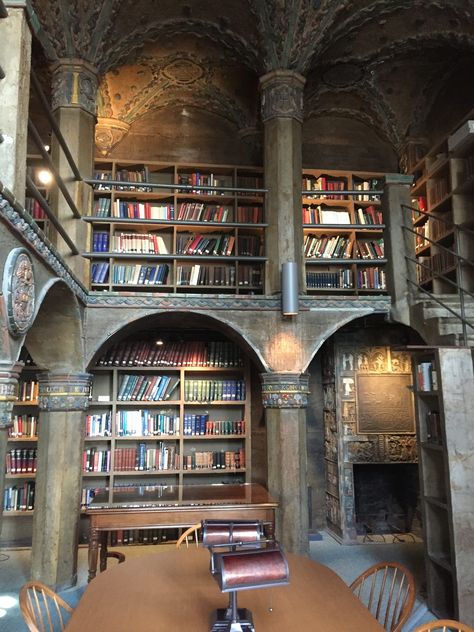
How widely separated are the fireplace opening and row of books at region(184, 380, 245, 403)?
5.61 feet

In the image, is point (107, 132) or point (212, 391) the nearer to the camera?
point (212, 391)

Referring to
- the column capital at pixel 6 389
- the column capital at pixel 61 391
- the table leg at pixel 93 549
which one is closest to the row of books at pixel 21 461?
the column capital at pixel 61 391

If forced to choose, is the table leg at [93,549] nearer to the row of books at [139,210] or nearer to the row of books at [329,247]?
the row of books at [139,210]

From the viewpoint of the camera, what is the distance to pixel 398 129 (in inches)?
258

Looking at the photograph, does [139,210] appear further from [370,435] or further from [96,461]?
[370,435]

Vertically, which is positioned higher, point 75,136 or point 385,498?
point 75,136

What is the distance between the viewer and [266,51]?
4.98 metres

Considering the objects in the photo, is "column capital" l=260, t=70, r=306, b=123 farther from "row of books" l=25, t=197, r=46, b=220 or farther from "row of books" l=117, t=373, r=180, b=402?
"row of books" l=117, t=373, r=180, b=402

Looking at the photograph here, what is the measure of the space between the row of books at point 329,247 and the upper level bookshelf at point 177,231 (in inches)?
22.1

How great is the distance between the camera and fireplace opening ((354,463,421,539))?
6000 mm

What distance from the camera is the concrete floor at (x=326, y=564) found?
12.1ft

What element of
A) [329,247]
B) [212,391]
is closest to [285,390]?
[212,391]

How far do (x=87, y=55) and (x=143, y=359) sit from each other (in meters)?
2.96

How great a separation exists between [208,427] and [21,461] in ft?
6.42
